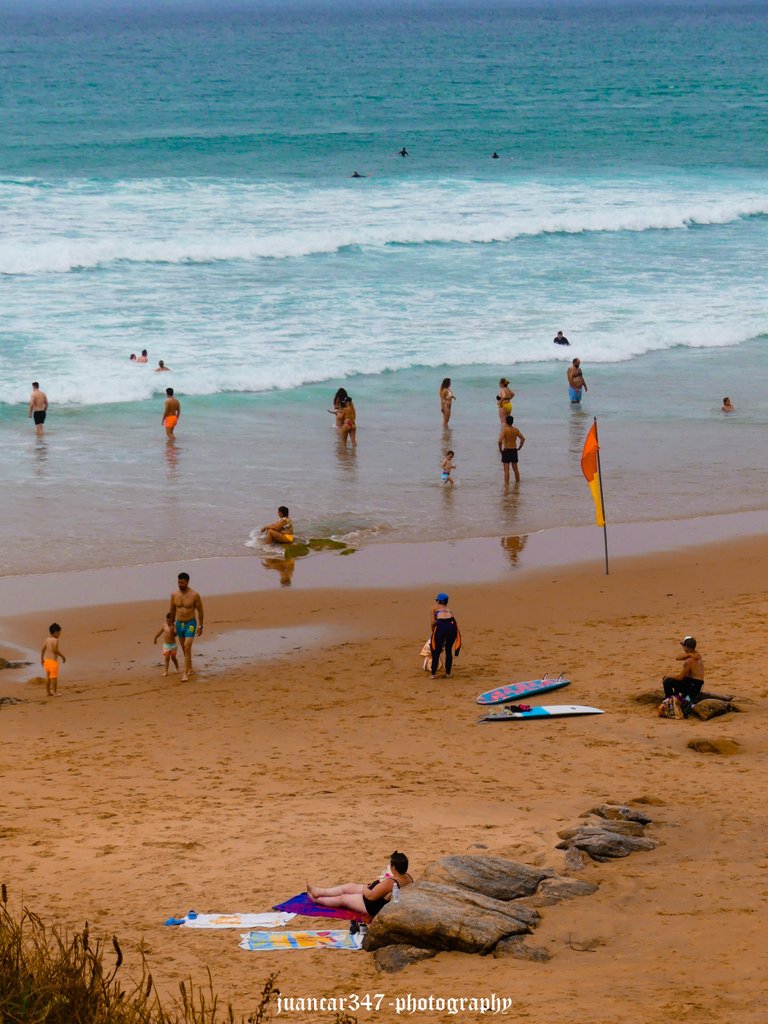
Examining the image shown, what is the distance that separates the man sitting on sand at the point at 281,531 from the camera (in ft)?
61.9

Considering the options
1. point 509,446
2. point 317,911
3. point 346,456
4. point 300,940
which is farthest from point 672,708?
point 346,456

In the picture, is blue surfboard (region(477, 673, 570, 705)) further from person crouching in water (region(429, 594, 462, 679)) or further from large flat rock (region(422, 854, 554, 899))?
large flat rock (region(422, 854, 554, 899))

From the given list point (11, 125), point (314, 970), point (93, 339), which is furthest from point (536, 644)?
point (11, 125)

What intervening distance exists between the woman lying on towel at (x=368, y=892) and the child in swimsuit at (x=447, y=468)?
494 inches

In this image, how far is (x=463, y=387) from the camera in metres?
27.8

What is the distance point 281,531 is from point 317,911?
402 inches

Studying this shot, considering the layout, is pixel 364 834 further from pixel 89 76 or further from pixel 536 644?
pixel 89 76

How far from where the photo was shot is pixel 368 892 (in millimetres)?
8969

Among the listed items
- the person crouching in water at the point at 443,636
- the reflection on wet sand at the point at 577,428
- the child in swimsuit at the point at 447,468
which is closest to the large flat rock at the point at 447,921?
the person crouching in water at the point at 443,636

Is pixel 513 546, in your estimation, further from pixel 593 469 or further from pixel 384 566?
pixel 384 566

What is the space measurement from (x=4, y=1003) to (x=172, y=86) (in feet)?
319

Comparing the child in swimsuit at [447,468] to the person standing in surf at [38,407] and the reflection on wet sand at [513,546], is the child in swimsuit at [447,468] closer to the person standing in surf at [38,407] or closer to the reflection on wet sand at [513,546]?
the reflection on wet sand at [513,546]

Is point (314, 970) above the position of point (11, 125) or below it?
below

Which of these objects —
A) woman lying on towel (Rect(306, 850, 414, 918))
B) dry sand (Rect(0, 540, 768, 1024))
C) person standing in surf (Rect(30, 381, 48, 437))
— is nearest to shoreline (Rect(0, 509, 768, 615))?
dry sand (Rect(0, 540, 768, 1024))
